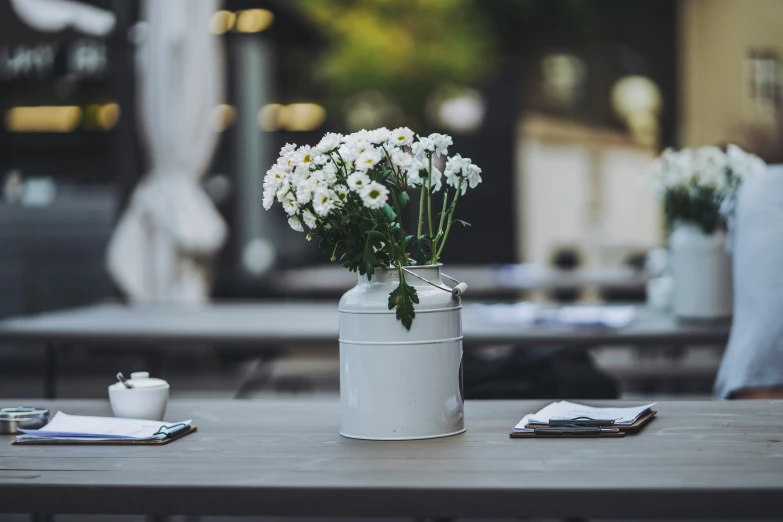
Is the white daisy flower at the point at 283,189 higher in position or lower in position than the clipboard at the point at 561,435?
higher

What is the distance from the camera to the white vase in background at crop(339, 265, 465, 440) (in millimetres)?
1727

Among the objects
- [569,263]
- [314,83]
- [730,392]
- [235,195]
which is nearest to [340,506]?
[730,392]

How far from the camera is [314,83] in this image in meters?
20.3

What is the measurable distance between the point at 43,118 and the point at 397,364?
325 inches

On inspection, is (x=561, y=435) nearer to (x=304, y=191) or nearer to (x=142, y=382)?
(x=304, y=191)

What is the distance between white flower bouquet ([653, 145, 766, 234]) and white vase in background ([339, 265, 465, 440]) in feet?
5.91

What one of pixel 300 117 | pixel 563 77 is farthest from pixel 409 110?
pixel 563 77

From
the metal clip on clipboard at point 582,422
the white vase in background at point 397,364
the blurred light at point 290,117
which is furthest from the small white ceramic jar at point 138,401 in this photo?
the blurred light at point 290,117

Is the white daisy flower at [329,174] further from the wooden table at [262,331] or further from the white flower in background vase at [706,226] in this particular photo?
the white flower in background vase at [706,226]

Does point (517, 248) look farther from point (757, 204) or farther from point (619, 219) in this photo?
point (757, 204)

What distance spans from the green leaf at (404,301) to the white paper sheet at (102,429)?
43 cm

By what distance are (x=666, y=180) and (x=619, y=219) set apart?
10.0m

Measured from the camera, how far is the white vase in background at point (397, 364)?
1.73 metres

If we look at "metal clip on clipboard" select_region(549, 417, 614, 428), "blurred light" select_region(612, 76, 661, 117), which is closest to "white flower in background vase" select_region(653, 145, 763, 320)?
"metal clip on clipboard" select_region(549, 417, 614, 428)
